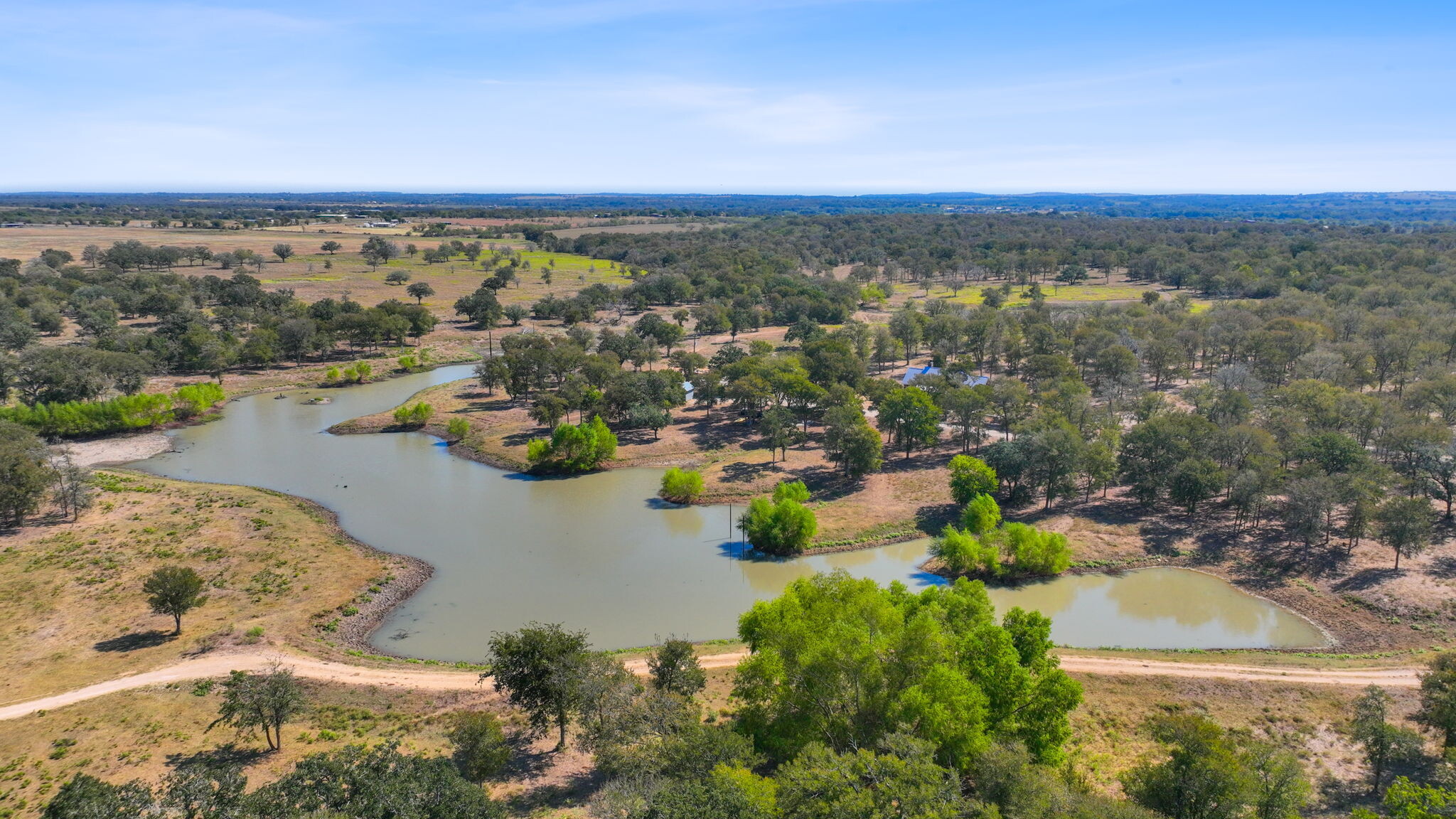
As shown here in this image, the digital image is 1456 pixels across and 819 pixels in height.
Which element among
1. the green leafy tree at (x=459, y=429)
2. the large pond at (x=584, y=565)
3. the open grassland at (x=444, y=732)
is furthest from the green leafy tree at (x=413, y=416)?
the open grassland at (x=444, y=732)

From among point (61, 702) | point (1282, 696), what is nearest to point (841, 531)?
point (1282, 696)

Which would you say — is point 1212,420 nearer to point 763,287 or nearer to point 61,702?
point 61,702

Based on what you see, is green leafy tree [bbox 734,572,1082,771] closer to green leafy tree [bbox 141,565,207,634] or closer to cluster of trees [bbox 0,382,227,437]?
green leafy tree [bbox 141,565,207,634]

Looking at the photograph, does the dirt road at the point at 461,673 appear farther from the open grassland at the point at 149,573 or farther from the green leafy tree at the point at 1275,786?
the green leafy tree at the point at 1275,786

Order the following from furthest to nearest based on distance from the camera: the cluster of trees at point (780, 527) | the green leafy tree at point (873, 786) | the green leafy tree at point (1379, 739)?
the cluster of trees at point (780, 527) < the green leafy tree at point (1379, 739) < the green leafy tree at point (873, 786)

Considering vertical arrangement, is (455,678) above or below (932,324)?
below

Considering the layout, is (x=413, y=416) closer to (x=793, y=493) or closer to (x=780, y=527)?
(x=793, y=493)
